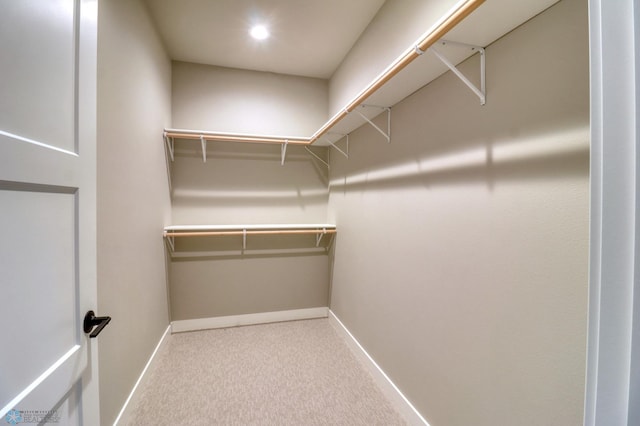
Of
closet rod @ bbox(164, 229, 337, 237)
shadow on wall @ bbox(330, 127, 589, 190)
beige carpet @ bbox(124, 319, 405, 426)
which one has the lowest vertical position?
beige carpet @ bbox(124, 319, 405, 426)

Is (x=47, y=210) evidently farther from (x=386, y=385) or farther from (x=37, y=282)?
(x=386, y=385)

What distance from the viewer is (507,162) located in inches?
38.0

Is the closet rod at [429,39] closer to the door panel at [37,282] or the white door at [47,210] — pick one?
the white door at [47,210]

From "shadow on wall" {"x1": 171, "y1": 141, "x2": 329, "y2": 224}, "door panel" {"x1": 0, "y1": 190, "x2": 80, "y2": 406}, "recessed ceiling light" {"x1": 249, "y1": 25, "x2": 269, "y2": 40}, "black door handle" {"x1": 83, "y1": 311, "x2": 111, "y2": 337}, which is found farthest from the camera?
"shadow on wall" {"x1": 171, "y1": 141, "x2": 329, "y2": 224}

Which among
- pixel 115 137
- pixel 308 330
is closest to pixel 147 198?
pixel 115 137

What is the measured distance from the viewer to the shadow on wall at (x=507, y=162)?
2.53ft

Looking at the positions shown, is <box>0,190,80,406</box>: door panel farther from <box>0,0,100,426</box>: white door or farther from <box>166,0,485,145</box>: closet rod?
<box>166,0,485,145</box>: closet rod

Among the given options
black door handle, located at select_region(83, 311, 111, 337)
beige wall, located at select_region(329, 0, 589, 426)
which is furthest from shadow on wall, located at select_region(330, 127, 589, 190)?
black door handle, located at select_region(83, 311, 111, 337)

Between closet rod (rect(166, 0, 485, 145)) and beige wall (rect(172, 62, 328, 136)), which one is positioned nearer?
closet rod (rect(166, 0, 485, 145))

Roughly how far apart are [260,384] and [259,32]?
105 inches

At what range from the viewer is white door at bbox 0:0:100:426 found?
0.51 m

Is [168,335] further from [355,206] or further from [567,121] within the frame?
[567,121]

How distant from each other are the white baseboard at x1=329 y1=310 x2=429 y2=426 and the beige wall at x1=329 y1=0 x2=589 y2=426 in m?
0.05

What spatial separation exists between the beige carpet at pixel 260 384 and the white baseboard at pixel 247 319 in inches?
3.6
